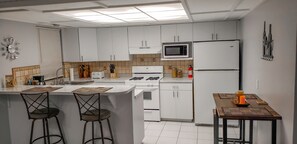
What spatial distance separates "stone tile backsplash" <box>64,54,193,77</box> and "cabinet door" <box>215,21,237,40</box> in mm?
918

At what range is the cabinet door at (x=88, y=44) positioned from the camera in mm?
5328

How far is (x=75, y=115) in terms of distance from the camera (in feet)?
11.5

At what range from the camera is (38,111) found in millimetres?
3240

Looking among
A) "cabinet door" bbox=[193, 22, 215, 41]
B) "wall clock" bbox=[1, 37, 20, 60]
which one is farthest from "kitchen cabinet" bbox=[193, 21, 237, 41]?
"wall clock" bbox=[1, 37, 20, 60]

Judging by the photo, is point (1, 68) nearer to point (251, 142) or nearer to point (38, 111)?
point (38, 111)

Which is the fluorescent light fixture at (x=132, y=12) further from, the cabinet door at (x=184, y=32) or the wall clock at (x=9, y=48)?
the cabinet door at (x=184, y=32)

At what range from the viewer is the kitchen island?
10.9ft

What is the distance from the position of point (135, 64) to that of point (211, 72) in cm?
193

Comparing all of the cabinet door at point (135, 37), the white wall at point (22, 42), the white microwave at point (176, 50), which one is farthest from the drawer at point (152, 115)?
the white wall at point (22, 42)

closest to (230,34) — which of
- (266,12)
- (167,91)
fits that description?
(167,91)

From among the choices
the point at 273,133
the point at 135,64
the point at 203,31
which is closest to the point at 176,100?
the point at 135,64

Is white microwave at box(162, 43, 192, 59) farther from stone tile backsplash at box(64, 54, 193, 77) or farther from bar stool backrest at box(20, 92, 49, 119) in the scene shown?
bar stool backrest at box(20, 92, 49, 119)

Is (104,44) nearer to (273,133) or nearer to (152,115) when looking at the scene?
(152,115)

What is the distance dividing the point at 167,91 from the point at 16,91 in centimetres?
280
